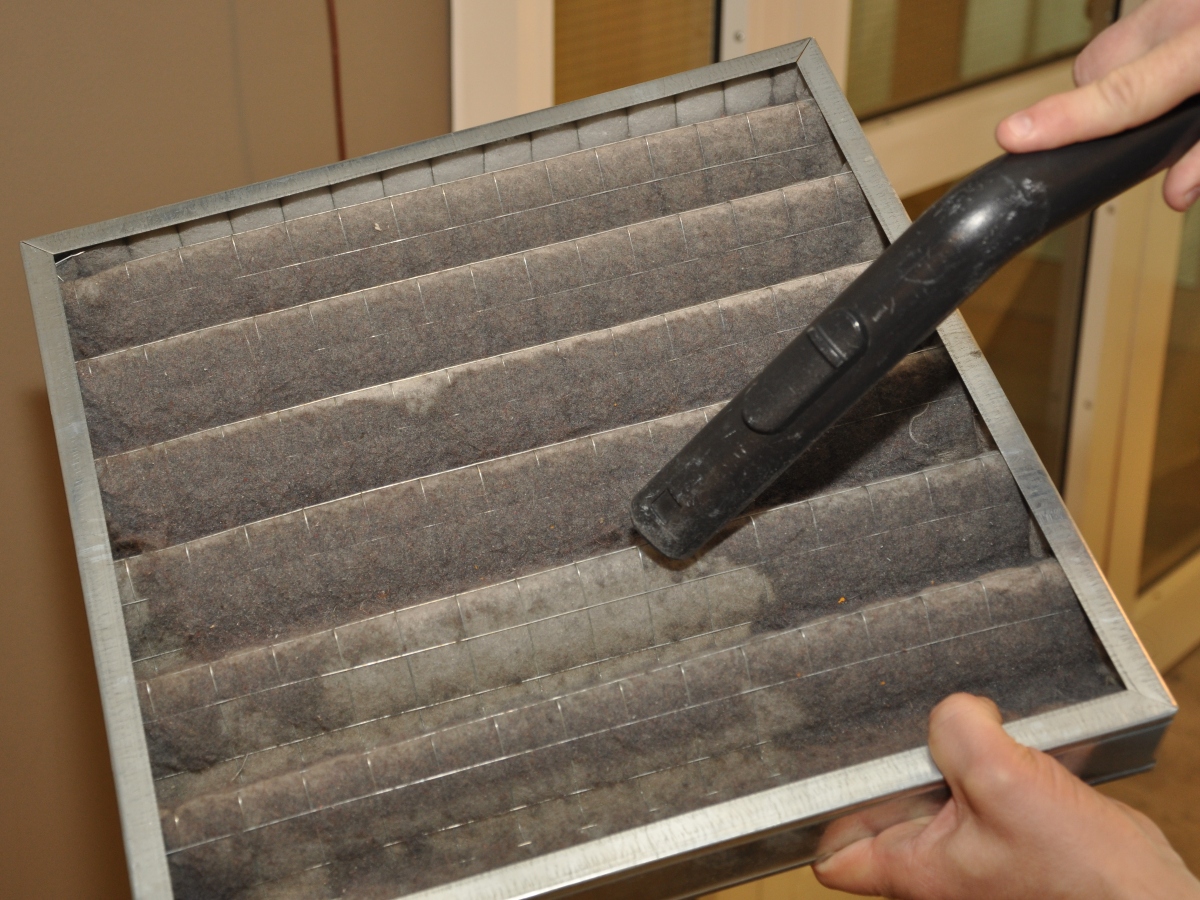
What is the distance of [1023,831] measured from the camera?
1.53 feet

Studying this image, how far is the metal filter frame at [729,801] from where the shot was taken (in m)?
0.45

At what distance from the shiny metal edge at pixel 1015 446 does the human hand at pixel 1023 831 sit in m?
0.07

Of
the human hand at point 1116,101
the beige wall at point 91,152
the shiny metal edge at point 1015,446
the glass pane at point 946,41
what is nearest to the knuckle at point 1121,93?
the human hand at point 1116,101

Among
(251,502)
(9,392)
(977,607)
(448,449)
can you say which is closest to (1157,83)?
(977,607)

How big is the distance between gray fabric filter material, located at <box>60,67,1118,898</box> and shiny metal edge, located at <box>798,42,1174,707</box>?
1cm

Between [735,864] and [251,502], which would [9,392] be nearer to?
[251,502]

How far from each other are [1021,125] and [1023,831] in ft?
1.08

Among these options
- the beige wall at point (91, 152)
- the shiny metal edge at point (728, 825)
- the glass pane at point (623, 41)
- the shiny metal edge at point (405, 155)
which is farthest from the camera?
the glass pane at point (623, 41)

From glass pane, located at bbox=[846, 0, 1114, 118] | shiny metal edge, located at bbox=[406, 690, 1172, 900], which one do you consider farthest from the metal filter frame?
glass pane, located at bbox=[846, 0, 1114, 118]

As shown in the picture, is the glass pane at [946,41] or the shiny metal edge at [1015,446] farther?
the glass pane at [946,41]

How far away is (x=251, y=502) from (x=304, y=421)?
2.2 inches

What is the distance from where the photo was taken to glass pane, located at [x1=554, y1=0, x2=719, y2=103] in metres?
1.21

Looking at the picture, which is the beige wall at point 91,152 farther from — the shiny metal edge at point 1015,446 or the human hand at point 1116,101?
the human hand at point 1116,101

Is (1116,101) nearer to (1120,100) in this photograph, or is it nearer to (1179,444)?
(1120,100)
